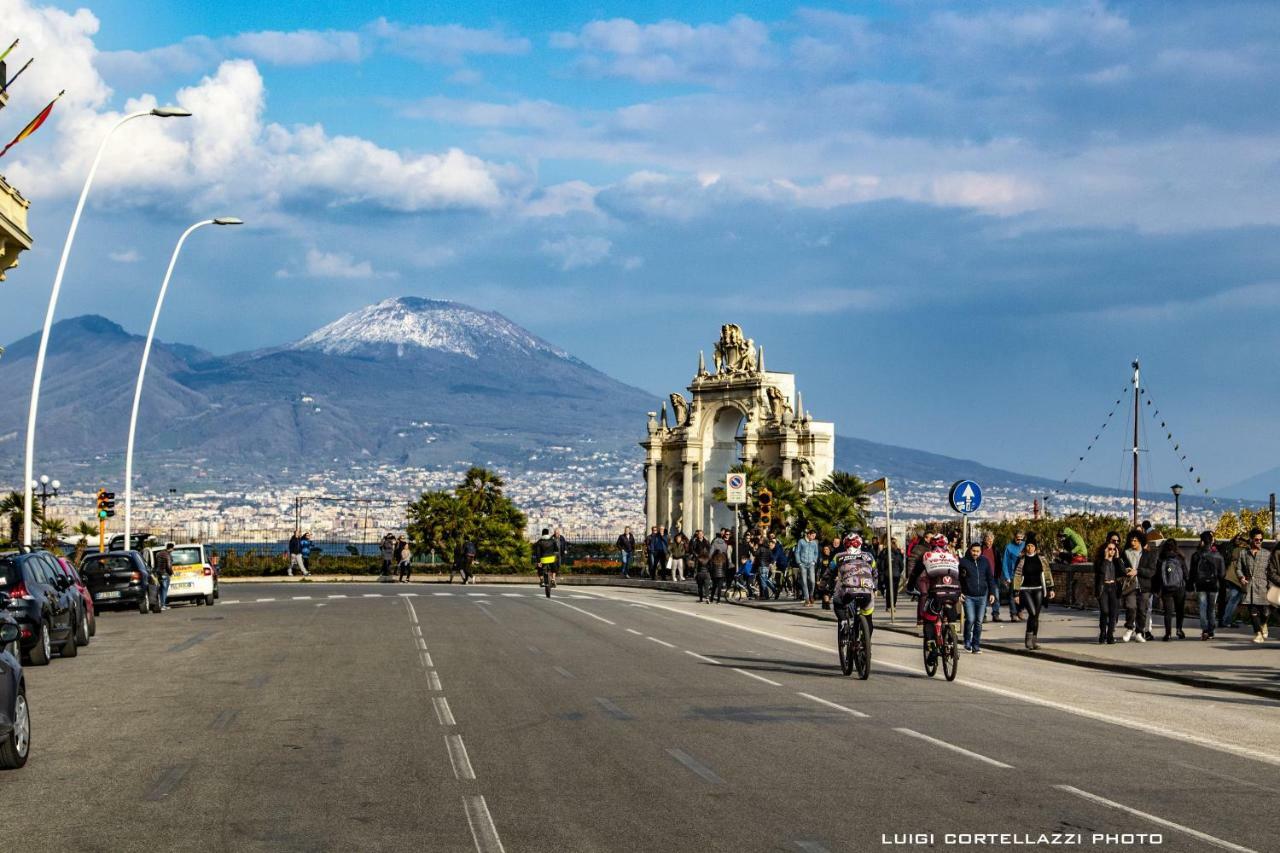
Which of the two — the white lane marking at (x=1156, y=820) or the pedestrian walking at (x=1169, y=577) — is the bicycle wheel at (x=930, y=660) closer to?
the pedestrian walking at (x=1169, y=577)

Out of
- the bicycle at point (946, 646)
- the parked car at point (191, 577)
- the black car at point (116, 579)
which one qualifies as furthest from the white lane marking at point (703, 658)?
the parked car at point (191, 577)

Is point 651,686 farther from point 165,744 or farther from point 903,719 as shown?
point 165,744

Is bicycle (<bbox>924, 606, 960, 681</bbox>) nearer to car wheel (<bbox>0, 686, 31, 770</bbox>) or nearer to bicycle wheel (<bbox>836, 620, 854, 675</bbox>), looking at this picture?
bicycle wheel (<bbox>836, 620, 854, 675</bbox>)

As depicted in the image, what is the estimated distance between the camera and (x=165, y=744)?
1413 centimetres

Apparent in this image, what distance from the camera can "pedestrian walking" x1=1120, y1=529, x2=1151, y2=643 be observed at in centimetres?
2731

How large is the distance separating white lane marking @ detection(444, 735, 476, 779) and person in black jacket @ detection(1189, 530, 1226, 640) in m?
17.1

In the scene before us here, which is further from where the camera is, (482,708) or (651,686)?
(651,686)

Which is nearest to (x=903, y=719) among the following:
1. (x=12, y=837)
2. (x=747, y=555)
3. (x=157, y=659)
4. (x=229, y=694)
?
(x=229, y=694)

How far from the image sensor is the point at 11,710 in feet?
40.0

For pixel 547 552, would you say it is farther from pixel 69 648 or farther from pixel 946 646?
pixel 946 646

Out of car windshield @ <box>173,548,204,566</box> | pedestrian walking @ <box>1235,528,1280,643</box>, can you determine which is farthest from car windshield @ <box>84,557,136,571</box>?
pedestrian walking @ <box>1235,528,1280,643</box>

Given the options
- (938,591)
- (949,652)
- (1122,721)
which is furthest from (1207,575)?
(1122,721)

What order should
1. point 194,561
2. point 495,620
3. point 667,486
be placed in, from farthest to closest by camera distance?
point 667,486
point 194,561
point 495,620

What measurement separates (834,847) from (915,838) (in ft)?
1.85
